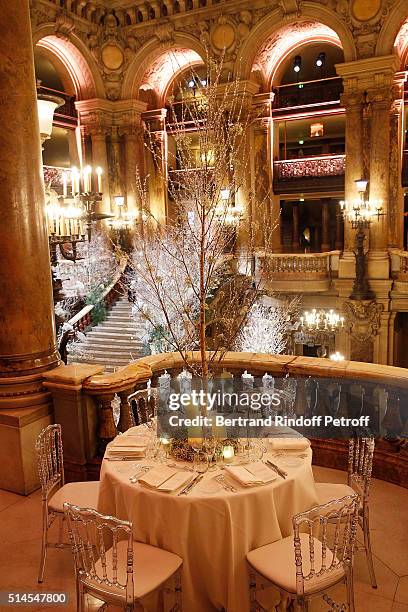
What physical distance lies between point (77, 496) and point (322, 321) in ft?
37.7

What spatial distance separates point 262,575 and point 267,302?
12.5 m

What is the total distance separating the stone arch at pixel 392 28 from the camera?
40.4ft

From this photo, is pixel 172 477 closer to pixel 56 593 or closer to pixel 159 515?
pixel 159 515

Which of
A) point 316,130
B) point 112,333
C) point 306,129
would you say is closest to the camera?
point 112,333

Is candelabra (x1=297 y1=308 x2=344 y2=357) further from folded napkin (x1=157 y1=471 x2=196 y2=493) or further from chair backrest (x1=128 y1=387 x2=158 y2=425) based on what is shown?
folded napkin (x1=157 y1=471 x2=196 y2=493)

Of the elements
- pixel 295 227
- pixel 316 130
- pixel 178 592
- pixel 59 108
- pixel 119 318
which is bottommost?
pixel 119 318

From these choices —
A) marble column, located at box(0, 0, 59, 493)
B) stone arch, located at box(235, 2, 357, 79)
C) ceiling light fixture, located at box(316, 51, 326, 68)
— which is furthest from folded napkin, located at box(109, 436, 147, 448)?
ceiling light fixture, located at box(316, 51, 326, 68)

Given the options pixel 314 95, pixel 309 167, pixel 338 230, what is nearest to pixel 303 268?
pixel 309 167

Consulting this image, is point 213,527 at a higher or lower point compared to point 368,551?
higher

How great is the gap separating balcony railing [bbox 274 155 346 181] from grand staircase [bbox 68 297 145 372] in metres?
6.82

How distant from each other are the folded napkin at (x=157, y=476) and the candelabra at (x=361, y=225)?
1058cm

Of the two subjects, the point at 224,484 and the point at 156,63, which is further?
the point at 156,63

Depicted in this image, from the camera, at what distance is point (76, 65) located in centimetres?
1536

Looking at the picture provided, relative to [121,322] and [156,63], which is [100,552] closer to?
[121,322]
